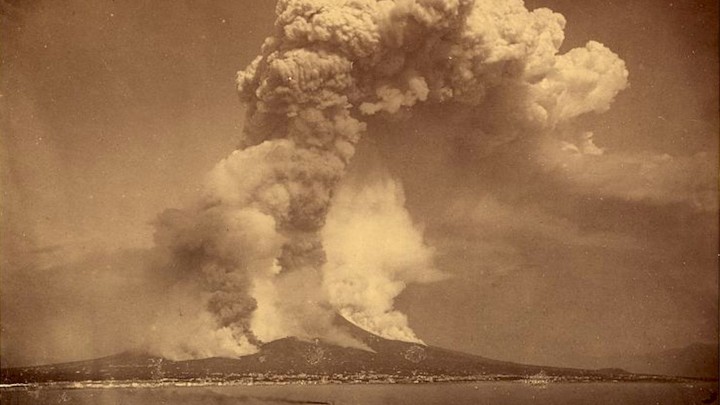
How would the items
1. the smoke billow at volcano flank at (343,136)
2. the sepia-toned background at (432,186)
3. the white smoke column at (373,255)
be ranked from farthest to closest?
the white smoke column at (373,255) → the sepia-toned background at (432,186) → the smoke billow at volcano flank at (343,136)

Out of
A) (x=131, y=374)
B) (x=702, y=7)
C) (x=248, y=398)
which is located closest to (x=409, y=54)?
(x=702, y=7)

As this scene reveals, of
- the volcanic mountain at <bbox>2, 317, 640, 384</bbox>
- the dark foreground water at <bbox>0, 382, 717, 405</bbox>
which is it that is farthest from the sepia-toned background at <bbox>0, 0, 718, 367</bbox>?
the dark foreground water at <bbox>0, 382, 717, 405</bbox>

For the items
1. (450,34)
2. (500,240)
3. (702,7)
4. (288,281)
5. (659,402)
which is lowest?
(659,402)

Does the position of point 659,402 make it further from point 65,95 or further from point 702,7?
point 65,95

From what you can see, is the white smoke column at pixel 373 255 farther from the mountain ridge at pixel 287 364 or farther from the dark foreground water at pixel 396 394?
the dark foreground water at pixel 396 394

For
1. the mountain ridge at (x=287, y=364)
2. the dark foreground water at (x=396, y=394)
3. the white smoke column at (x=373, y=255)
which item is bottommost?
the dark foreground water at (x=396, y=394)

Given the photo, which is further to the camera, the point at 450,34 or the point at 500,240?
the point at 500,240

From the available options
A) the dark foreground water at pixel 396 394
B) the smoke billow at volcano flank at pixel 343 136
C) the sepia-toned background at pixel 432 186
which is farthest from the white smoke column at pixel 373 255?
the dark foreground water at pixel 396 394
